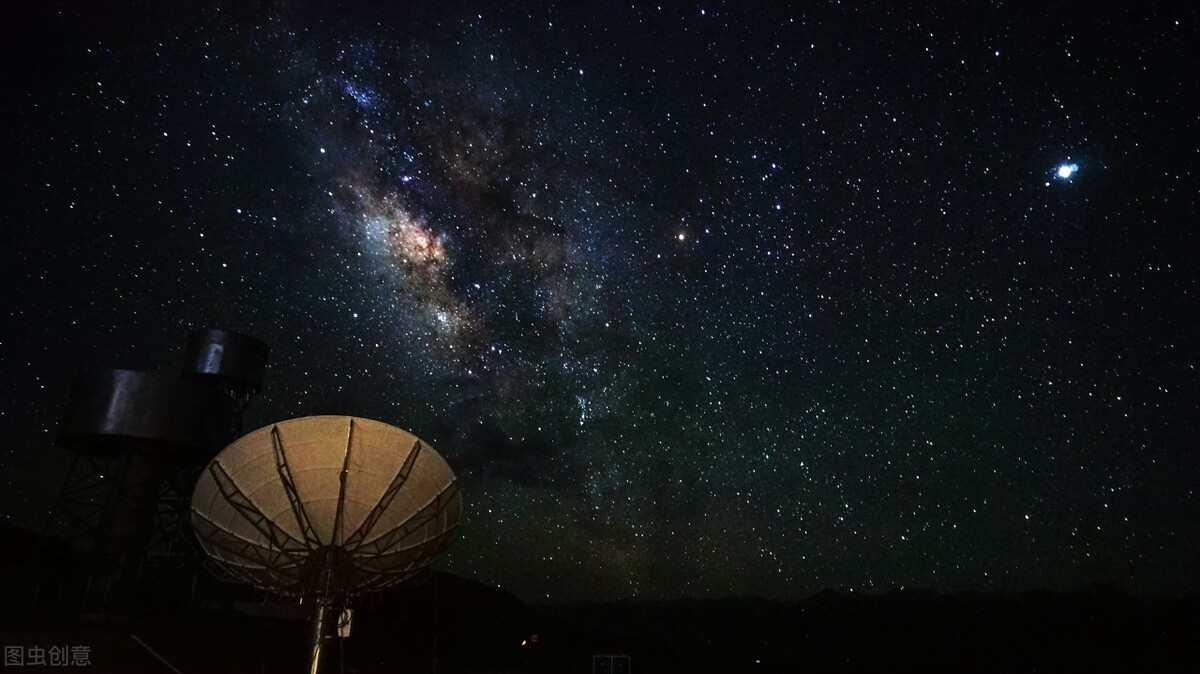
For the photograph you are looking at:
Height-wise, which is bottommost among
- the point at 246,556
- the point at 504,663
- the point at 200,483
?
the point at 504,663

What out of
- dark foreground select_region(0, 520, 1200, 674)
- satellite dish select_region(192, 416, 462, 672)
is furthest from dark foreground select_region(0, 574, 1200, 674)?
satellite dish select_region(192, 416, 462, 672)

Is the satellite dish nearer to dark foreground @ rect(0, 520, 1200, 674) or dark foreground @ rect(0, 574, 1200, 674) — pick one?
dark foreground @ rect(0, 520, 1200, 674)

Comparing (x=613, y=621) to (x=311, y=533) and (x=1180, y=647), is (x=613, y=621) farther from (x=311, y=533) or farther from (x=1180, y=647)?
(x=311, y=533)

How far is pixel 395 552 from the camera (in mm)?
11383

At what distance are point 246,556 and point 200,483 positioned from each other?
48.1 inches

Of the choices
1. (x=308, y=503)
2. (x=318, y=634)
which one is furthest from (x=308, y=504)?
(x=318, y=634)

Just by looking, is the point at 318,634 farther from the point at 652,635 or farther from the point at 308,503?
the point at 652,635

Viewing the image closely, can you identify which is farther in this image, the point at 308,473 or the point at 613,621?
the point at 613,621

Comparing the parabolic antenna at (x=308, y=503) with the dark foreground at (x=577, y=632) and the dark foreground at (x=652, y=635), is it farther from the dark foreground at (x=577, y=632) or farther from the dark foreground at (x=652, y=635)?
the dark foreground at (x=652, y=635)

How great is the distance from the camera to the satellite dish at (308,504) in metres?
10.9

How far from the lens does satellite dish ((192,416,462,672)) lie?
35.8ft

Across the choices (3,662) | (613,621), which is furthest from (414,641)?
(613,621)

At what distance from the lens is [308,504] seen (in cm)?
1109

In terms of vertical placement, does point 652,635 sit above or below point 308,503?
below
